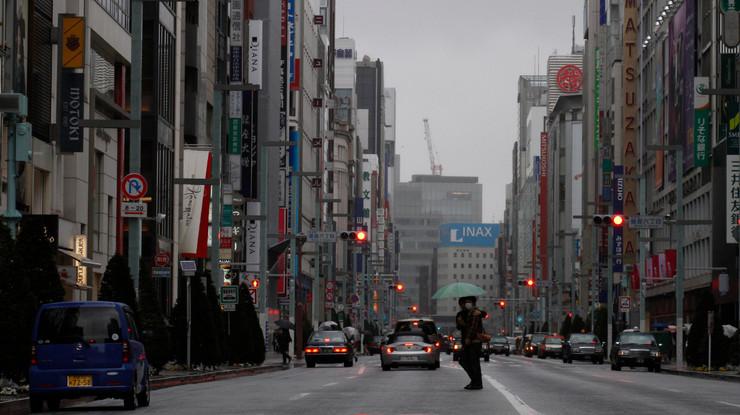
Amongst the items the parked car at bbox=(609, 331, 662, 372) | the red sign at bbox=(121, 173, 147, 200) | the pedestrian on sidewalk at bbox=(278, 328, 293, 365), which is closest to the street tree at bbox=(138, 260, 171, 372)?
the red sign at bbox=(121, 173, 147, 200)

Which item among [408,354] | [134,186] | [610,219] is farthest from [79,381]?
[610,219]

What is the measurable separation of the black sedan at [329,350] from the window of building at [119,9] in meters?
14.6

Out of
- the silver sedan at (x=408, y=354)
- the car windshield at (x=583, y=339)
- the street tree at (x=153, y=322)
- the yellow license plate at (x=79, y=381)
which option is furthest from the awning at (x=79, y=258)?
the car windshield at (x=583, y=339)

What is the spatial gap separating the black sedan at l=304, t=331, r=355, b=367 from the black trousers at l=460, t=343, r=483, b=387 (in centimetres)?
3006

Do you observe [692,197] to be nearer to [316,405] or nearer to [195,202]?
[195,202]

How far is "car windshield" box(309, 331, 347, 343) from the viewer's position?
6128 cm

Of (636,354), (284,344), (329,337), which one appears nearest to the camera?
(636,354)

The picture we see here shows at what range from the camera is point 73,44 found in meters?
48.2

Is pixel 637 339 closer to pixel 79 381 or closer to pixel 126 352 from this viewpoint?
pixel 126 352

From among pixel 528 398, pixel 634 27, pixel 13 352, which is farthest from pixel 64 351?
pixel 634 27

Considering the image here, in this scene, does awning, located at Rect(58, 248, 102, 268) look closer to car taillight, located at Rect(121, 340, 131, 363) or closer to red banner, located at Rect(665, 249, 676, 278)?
car taillight, located at Rect(121, 340, 131, 363)

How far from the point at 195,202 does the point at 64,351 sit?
50.1 metres

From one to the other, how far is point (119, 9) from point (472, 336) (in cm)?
3368

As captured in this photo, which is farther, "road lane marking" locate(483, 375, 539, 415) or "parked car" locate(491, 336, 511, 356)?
"parked car" locate(491, 336, 511, 356)
